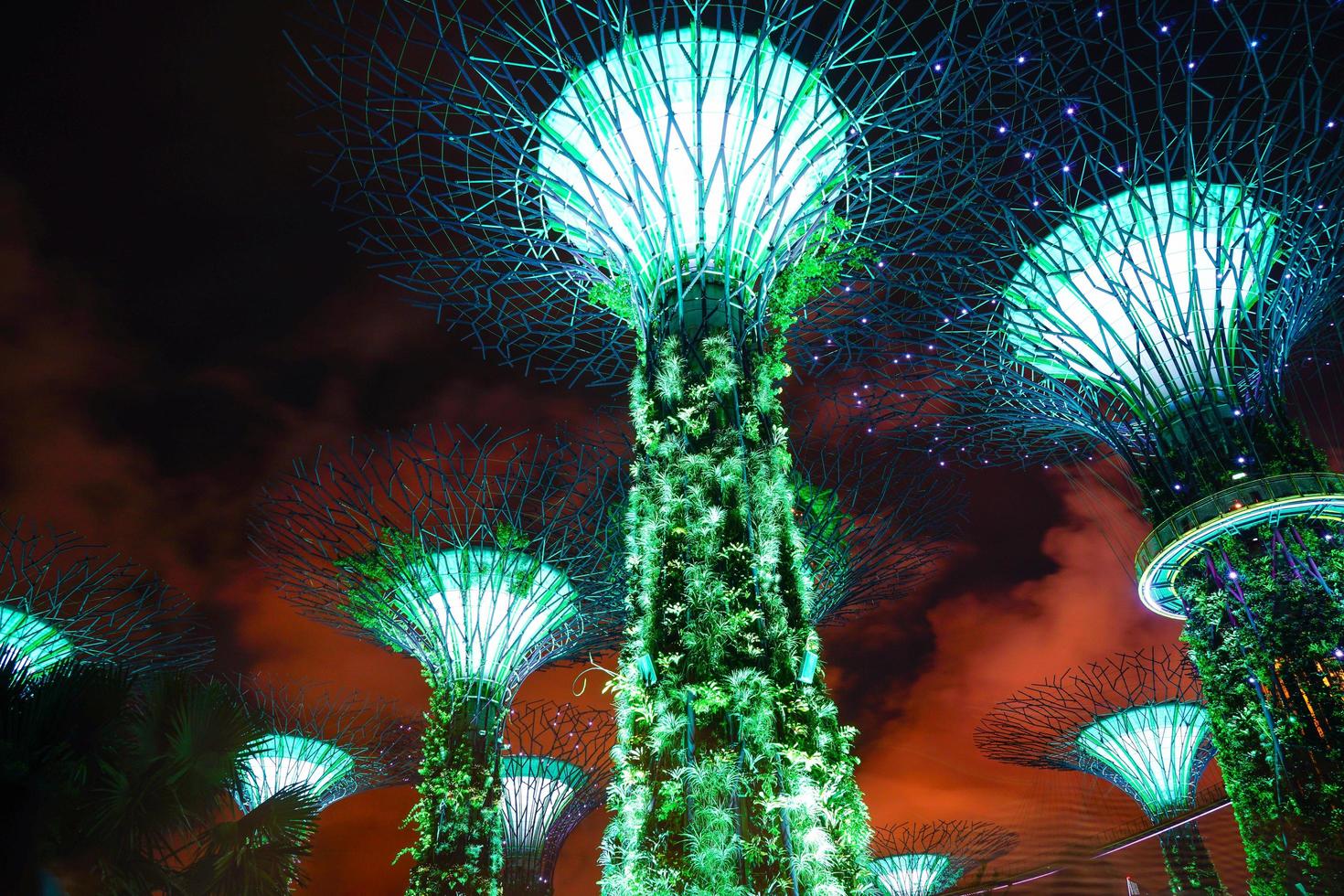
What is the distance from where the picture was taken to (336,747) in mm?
25625

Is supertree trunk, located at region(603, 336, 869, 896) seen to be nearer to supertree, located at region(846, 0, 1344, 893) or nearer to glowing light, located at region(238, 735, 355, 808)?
supertree, located at region(846, 0, 1344, 893)

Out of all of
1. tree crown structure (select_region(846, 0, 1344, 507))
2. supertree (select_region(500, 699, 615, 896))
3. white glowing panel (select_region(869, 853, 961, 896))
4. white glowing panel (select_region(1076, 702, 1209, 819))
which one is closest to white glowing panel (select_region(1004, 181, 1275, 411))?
tree crown structure (select_region(846, 0, 1344, 507))

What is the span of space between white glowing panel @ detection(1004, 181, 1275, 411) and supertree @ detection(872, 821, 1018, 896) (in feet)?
84.0

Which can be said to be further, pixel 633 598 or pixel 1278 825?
pixel 1278 825

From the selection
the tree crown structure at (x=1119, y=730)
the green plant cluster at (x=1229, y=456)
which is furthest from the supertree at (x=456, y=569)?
the tree crown structure at (x=1119, y=730)

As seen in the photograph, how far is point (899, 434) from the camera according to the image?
20.1m

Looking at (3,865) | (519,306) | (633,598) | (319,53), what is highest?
(519,306)

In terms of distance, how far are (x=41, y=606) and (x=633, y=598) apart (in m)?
19.6

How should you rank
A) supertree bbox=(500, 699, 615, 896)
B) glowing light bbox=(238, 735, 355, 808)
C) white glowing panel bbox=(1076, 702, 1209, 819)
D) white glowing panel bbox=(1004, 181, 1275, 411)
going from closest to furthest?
1. white glowing panel bbox=(1004, 181, 1275, 411)
2. glowing light bbox=(238, 735, 355, 808)
3. white glowing panel bbox=(1076, 702, 1209, 819)
4. supertree bbox=(500, 699, 615, 896)

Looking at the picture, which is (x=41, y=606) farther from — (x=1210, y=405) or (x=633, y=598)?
(x=1210, y=405)

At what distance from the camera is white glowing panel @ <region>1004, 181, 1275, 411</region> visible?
13602mm

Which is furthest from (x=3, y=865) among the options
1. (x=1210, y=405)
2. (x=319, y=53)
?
(x=1210, y=405)

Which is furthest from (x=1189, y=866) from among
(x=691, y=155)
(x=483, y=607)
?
(x=483, y=607)

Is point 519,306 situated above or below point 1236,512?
above
